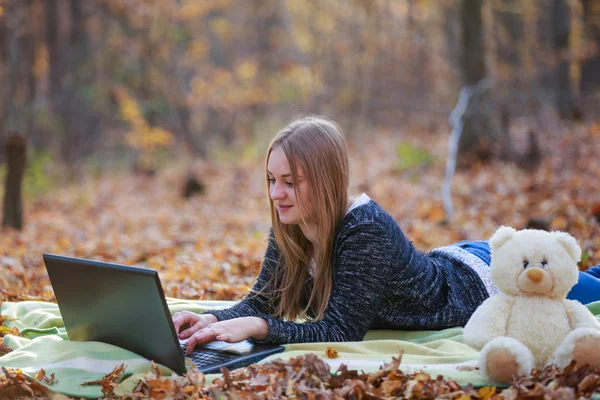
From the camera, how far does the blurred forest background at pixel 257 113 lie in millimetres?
8555

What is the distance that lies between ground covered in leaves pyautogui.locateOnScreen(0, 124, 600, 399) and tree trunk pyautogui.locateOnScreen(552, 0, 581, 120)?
88 cm

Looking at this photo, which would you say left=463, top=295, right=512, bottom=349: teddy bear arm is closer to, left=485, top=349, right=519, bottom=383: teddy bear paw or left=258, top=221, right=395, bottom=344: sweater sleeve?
left=485, top=349, right=519, bottom=383: teddy bear paw

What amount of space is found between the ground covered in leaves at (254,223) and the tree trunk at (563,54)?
88 cm

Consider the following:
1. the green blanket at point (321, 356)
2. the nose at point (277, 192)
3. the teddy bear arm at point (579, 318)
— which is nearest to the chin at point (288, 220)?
the nose at point (277, 192)

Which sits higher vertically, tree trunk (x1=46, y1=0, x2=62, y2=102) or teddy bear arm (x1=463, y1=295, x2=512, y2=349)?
tree trunk (x1=46, y1=0, x2=62, y2=102)

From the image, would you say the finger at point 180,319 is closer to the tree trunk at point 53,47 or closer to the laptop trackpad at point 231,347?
the laptop trackpad at point 231,347

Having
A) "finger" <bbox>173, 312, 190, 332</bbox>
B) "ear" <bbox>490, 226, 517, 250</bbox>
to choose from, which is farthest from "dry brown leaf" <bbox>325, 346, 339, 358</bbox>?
"ear" <bbox>490, 226, 517, 250</bbox>

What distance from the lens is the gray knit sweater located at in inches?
120

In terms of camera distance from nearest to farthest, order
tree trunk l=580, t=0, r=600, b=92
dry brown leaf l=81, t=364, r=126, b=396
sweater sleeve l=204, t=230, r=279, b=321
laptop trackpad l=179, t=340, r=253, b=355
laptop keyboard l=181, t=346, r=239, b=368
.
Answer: dry brown leaf l=81, t=364, r=126, b=396
laptop keyboard l=181, t=346, r=239, b=368
laptop trackpad l=179, t=340, r=253, b=355
sweater sleeve l=204, t=230, r=279, b=321
tree trunk l=580, t=0, r=600, b=92

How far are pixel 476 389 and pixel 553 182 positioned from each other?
22.8ft

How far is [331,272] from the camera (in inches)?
128

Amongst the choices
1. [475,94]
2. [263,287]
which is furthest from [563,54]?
[263,287]

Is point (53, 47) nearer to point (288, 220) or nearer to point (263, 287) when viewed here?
point (263, 287)

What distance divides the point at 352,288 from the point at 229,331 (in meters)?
0.60
